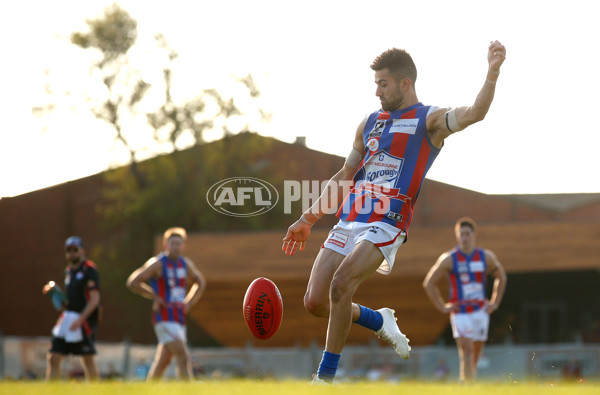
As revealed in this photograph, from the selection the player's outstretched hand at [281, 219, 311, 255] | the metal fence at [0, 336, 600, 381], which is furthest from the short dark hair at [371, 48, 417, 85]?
the metal fence at [0, 336, 600, 381]

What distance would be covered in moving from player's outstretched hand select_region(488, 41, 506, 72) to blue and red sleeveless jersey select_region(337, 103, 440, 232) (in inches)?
25.2

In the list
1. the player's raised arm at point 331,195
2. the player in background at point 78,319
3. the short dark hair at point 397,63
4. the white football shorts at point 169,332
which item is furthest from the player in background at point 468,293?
the short dark hair at point 397,63

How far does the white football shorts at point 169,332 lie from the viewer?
40.4ft

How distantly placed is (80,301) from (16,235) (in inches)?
1261

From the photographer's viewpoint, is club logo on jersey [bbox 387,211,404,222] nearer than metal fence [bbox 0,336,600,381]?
Yes

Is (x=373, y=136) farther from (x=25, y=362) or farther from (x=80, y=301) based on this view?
(x=25, y=362)

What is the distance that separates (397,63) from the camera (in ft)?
22.0

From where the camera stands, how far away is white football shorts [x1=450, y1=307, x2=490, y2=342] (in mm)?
11734

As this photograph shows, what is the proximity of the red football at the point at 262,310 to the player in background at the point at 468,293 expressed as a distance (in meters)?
4.86

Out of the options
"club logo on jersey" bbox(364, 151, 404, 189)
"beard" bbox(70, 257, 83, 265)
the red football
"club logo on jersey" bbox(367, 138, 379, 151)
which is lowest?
the red football

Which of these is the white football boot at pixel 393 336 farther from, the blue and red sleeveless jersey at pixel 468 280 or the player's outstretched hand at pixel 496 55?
the blue and red sleeveless jersey at pixel 468 280

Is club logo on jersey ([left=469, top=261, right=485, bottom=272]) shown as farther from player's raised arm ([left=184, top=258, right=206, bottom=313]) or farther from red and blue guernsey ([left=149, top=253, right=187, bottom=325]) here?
red and blue guernsey ([left=149, top=253, right=187, bottom=325])

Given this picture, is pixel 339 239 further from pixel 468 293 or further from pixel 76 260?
pixel 76 260

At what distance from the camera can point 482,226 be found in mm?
27906
